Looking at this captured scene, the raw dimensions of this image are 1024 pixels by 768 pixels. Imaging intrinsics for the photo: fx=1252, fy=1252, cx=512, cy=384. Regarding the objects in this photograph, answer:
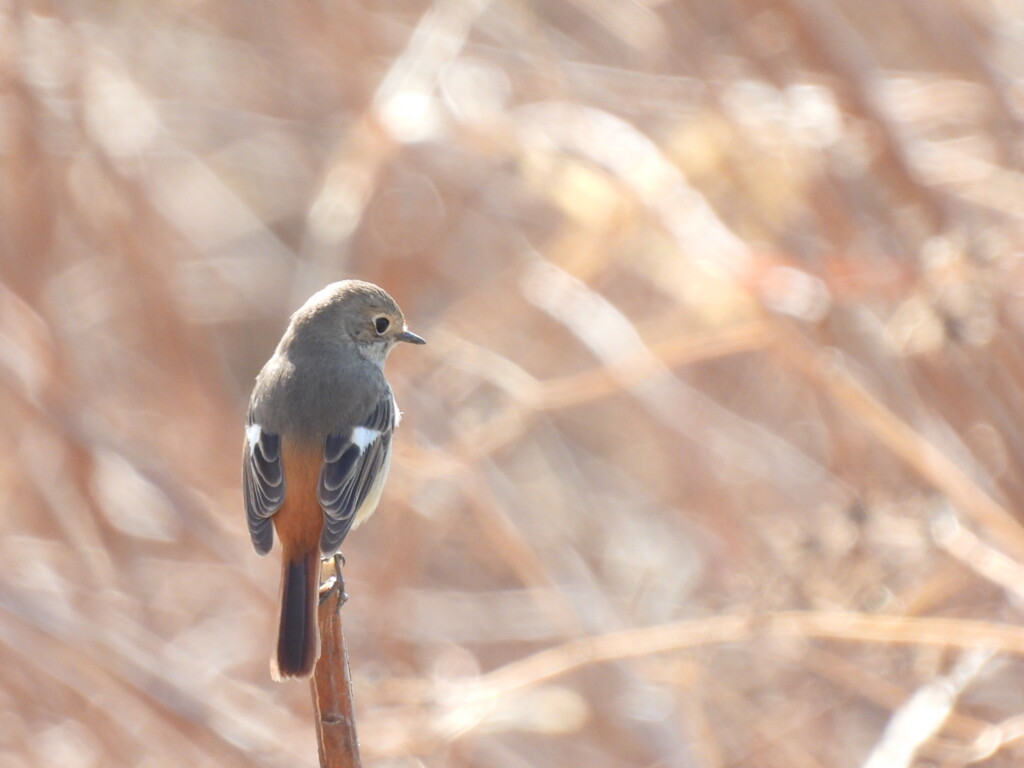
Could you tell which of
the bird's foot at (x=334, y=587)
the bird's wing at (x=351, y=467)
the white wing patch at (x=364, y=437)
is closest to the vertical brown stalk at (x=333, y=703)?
the bird's foot at (x=334, y=587)

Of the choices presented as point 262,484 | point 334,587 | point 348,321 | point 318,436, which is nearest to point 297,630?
point 334,587

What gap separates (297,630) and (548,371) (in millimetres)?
3494

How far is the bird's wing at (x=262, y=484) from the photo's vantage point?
11.2 feet

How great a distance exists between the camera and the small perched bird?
3.34 meters

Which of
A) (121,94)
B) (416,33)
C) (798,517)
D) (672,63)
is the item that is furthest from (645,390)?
(121,94)

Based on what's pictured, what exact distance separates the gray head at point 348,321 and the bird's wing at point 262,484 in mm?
415

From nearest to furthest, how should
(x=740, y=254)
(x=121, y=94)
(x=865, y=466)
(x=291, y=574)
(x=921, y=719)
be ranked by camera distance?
1. (x=291, y=574)
2. (x=921, y=719)
3. (x=740, y=254)
4. (x=865, y=466)
5. (x=121, y=94)

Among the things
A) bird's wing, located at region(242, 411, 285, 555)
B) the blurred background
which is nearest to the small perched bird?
bird's wing, located at region(242, 411, 285, 555)

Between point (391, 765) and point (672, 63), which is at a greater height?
point (672, 63)

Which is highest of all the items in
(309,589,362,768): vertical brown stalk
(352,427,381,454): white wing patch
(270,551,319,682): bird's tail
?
(352,427,381,454): white wing patch

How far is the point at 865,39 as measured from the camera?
600cm

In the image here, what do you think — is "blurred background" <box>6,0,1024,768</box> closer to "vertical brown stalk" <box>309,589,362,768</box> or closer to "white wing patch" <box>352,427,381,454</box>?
"white wing patch" <box>352,427,381,454</box>

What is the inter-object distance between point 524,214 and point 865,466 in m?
2.23

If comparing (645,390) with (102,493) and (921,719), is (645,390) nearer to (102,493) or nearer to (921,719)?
(921,719)
